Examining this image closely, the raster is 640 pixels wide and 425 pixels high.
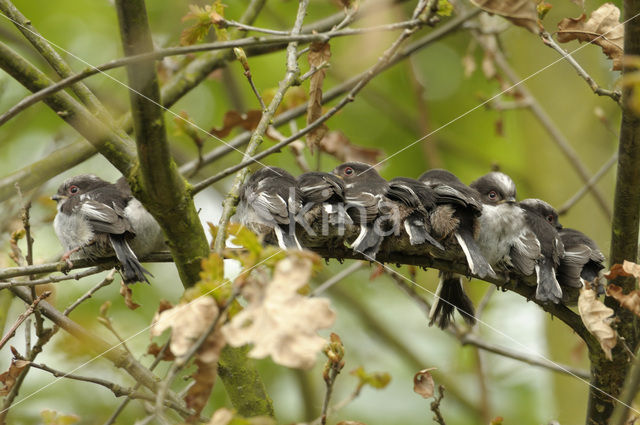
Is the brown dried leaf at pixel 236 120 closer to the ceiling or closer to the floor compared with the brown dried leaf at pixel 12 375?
closer to the ceiling

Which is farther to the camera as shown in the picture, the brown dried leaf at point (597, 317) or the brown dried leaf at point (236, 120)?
the brown dried leaf at point (236, 120)

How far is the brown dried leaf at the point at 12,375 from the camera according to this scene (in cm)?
323

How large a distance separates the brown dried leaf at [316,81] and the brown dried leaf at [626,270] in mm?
1577

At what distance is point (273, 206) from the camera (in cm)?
396

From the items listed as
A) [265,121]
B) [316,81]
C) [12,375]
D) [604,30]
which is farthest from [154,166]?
[604,30]

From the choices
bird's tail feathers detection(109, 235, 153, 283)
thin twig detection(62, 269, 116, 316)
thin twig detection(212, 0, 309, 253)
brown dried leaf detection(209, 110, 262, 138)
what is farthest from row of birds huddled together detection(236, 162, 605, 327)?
thin twig detection(62, 269, 116, 316)

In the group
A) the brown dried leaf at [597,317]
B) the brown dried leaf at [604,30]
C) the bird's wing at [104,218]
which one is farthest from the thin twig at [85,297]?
the brown dried leaf at [604,30]

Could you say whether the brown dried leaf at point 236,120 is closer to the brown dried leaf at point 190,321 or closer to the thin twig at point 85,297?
the thin twig at point 85,297

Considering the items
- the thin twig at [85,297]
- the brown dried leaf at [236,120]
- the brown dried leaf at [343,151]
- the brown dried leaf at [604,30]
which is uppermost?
the brown dried leaf at [236,120]

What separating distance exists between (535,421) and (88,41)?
639cm

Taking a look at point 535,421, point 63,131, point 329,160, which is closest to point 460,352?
point 535,421

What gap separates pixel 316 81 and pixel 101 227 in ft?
5.70

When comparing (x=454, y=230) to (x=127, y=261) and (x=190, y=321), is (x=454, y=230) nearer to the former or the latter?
(x=127, y=261)

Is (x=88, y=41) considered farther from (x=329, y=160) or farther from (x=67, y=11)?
(x=329, y=160)
